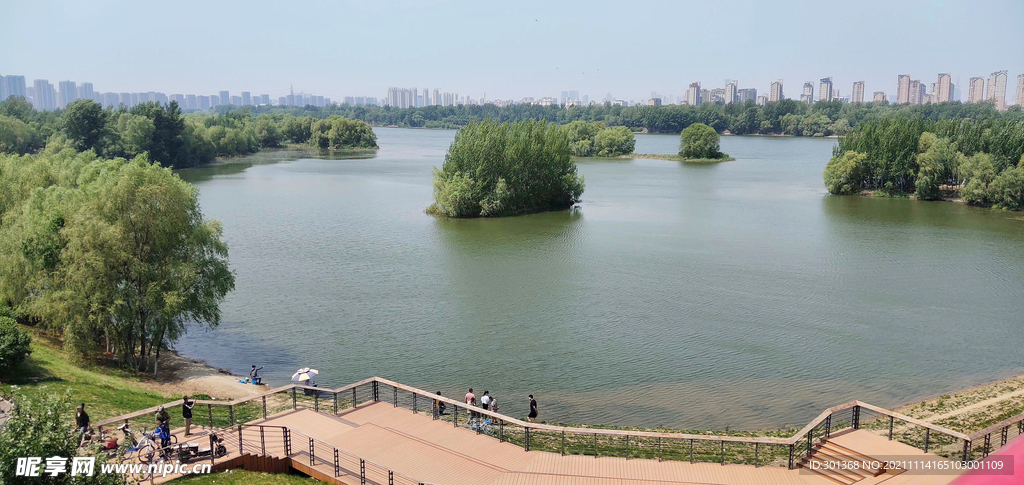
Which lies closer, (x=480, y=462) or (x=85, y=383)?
(x=480, y=462)

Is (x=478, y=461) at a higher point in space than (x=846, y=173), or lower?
lower

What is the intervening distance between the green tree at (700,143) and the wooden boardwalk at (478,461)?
375 ft

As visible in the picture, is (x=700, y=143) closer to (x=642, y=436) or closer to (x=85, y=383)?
(x=642, y=436)

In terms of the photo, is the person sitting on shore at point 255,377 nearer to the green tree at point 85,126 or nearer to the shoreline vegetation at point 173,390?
the shoreline vegetation at point 173,390

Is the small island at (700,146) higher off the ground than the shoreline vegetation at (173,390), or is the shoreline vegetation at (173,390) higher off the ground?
the small island at (700,146)

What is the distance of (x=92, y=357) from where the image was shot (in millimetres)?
27562

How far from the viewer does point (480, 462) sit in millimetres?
16922

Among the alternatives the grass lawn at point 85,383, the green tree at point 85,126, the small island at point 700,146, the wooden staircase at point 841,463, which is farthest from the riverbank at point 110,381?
the small island at point 700,146

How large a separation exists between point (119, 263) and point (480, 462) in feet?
58.4

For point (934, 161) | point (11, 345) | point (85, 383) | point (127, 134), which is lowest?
point (85, 383)

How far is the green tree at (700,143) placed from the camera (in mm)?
127438

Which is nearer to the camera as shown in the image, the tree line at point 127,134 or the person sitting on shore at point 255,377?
the person sitting on shore at point 255,377

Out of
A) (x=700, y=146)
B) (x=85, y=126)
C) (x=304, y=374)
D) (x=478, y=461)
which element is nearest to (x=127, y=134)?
(x=85, y=126)

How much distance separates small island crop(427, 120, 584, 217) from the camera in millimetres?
66250
